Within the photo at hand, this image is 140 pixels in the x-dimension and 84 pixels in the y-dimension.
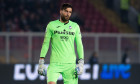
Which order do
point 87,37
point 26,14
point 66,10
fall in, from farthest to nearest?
point 26,14
point 87,37
point 66,10

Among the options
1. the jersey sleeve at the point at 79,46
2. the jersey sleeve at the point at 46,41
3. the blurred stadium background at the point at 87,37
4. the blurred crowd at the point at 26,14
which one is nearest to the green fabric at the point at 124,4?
the blurred stadium background at the point at 87,37

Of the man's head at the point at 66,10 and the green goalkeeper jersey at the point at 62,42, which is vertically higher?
the man's head at the point at 66,10

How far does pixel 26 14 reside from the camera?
65.3ft

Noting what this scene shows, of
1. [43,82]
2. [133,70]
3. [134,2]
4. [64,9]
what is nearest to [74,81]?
[64,9]

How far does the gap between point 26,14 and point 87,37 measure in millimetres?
4003

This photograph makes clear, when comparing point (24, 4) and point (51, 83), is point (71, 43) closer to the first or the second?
point (51, 83)

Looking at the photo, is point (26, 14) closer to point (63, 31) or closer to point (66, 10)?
point (63, 31)

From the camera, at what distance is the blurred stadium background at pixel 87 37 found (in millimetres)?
15203

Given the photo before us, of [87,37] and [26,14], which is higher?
[26,14]

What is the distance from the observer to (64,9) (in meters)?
7.92

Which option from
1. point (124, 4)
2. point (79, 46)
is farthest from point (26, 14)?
point (79, 46)

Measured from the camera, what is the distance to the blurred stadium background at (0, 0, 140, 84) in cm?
1520

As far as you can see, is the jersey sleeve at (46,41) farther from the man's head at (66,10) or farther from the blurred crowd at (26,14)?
the blurred crowd at (26,14)

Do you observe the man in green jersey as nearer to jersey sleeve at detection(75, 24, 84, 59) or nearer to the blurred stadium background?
jersey sleeve at detection(75, 24, 84, 59)
